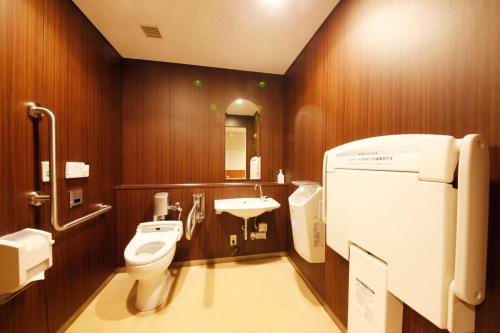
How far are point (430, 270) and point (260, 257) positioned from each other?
201 centimetres

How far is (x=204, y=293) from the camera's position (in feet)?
5.77

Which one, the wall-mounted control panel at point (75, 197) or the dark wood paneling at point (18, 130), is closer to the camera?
the dark wood paneling at point (18, 130)

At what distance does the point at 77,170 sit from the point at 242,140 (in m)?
1.69

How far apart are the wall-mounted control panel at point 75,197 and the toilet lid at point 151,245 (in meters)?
0.53

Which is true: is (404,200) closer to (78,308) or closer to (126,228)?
(78,308)

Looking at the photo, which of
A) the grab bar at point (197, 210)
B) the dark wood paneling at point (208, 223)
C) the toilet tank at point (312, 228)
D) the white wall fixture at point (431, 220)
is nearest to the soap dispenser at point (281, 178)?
the dark wood paneling at point (208, 223)

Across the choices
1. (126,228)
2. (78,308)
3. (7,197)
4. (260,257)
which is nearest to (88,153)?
(7,197)

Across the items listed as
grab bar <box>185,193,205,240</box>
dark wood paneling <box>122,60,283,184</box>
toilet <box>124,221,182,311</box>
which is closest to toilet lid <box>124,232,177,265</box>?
toilet <box>124,221,182,311</box>

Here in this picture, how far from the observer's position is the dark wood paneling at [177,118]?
2164 millimetres

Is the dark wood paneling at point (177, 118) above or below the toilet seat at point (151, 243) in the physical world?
above

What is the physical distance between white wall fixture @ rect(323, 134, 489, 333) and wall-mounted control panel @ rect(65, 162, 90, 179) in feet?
6.51

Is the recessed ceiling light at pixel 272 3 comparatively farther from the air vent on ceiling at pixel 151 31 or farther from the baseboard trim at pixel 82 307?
the baseboard trim at pixel 82 307

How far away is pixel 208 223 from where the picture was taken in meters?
2.27

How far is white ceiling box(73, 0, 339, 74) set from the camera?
144cm
